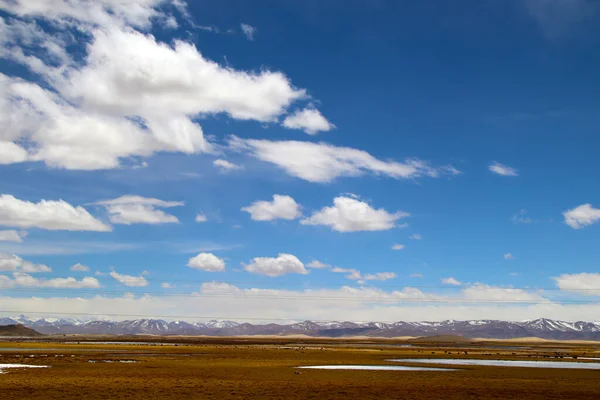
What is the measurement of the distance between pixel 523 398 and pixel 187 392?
26.5m

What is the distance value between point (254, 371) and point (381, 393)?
24.4 meters

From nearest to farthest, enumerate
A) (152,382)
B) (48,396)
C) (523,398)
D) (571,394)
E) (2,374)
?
(48,396)
(523,398)
(571,394)
(152,382)
(2,374)

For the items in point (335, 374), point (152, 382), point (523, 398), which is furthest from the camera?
point (335, 374)

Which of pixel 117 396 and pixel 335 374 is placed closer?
pixel 117 396

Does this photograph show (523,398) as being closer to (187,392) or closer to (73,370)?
(187,392)

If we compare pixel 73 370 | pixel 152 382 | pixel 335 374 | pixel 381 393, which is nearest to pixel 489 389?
pixel 381 393

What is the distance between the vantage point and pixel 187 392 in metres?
41.4

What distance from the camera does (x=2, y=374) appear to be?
5147 cm

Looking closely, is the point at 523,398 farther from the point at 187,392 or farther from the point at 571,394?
the point at 187,392

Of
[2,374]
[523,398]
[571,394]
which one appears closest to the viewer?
[523,398]

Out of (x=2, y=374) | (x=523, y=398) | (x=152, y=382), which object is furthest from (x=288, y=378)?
(x=2, y=374)

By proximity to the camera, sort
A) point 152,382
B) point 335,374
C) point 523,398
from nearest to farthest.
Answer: point 523,398
point 152,382
point 335,374

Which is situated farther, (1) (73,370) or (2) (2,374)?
(1) (73,370)

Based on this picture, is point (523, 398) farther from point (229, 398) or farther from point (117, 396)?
point (117, 396)
